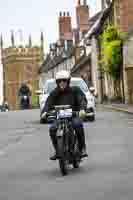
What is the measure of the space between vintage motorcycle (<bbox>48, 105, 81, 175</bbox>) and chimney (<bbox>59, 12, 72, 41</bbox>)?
9271 centimetres

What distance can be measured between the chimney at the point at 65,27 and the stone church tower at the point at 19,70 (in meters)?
34.5

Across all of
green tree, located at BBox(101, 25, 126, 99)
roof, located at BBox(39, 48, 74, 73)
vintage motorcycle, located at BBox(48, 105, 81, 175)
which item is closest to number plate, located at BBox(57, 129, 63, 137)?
vintage motorcycle, located at BBox(48, 105, 81, 175)

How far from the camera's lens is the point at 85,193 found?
900 centimetres

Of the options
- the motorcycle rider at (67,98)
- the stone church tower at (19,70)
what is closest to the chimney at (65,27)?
the stone church tower at (19,70)

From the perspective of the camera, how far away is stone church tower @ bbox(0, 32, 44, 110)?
143m

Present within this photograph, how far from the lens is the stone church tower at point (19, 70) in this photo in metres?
143

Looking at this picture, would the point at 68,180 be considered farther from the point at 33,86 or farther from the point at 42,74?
the point at 33,86

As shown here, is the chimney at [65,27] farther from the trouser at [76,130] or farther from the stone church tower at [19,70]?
the trouser at [76,130]

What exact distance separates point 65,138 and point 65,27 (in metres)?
96.2

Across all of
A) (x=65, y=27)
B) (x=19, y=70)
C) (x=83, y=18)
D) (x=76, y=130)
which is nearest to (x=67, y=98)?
(x=76, y=130)

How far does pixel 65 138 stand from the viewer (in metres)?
11.2

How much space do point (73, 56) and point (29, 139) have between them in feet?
255

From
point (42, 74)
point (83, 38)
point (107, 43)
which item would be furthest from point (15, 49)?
point (107, 43)

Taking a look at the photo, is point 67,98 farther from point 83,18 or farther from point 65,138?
point 83,18
